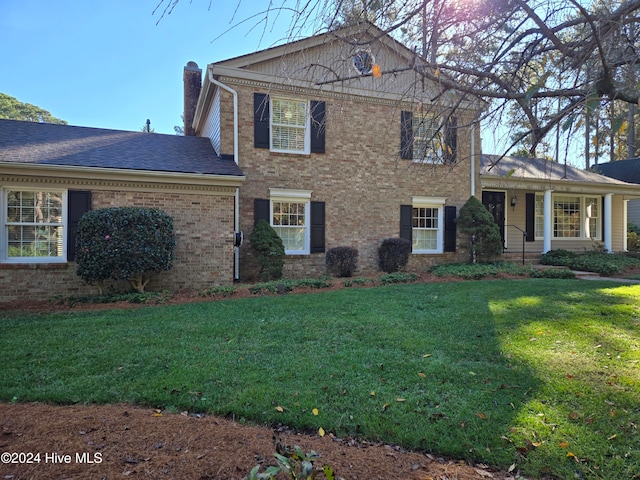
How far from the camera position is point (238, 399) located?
331 cm

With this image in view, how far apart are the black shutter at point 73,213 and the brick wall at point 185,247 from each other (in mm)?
207

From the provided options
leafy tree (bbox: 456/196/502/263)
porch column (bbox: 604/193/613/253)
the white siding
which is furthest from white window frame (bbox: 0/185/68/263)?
porch column (bbox: 604/193/613/253)

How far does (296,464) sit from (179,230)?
8.04 m

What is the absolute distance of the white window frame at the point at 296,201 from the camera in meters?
10.7

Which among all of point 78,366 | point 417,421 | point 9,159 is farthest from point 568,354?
point 9,159

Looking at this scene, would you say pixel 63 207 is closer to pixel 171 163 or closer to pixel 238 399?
pixel 171 163

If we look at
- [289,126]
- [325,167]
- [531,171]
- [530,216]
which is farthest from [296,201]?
[530,216]

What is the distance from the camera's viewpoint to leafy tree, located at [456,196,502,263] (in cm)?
1207

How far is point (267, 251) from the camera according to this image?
9711 millimetres

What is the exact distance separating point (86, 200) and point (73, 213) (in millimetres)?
386

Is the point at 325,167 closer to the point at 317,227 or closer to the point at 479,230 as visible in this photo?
the point at 317,227

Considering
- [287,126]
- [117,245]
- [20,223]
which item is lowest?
[117,245]

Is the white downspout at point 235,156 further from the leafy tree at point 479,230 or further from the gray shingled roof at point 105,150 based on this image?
the leafy tree at point 479,230

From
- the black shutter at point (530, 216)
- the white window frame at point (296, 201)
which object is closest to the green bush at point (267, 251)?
the white window frame at point (296, 201)
